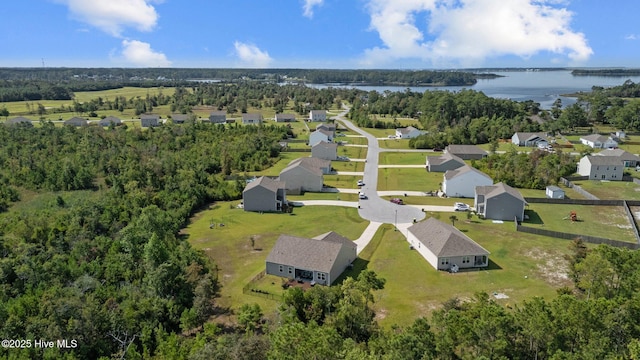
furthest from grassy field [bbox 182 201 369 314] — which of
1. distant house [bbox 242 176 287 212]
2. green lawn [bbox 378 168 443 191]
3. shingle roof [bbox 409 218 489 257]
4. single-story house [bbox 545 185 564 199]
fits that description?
single-story house [bbox 545 185 564 199]

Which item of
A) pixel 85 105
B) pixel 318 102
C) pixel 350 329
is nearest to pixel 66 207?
pixel 350 329

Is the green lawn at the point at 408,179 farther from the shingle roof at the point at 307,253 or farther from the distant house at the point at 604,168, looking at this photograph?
the shingle roof at the point at 307,253

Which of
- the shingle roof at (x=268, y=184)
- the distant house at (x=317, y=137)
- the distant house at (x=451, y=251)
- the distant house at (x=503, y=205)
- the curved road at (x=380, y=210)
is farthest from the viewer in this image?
the distant house at (x=317, y=137)

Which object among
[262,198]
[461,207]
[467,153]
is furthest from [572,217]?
[262,198]

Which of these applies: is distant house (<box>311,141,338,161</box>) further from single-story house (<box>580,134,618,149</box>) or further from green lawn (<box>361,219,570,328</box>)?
single-story house (<box>580,134,618,149</box>)

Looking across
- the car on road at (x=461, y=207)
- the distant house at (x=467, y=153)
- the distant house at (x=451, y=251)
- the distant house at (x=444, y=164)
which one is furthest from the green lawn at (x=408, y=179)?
the distant house at (x=451, y=251)

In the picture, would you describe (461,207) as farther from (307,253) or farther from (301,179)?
(307,253)
